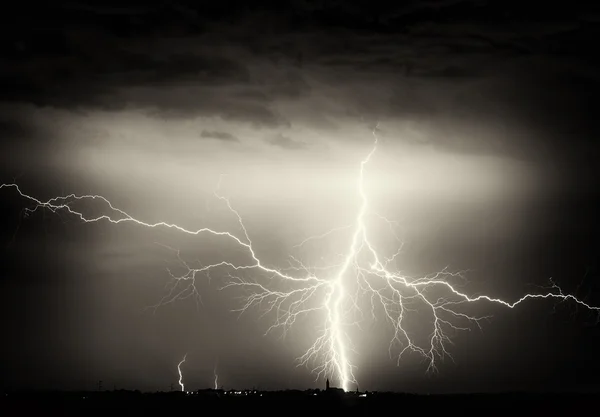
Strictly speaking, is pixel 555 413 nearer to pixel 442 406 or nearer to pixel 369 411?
pixel 442 406

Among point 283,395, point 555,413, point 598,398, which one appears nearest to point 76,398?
point 283,395

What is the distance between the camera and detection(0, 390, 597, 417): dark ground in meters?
17.9

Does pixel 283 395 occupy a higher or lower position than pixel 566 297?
lower

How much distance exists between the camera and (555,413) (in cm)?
1786

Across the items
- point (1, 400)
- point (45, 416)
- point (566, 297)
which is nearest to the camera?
point (45, 416)

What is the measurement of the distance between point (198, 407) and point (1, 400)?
4.70 metres

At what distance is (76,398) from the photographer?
19922 mm

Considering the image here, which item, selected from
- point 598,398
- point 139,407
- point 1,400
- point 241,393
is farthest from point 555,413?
point 1,400

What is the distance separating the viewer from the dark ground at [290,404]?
17906mm

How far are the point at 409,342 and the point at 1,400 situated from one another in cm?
975

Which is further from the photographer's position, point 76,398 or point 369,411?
point 76,398

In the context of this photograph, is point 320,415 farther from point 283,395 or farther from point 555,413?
point 555,413

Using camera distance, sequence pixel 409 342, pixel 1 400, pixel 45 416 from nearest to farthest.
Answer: pixel 45 416, pixel 1 400, pixel 409 342

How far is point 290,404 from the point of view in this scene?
18609mm
